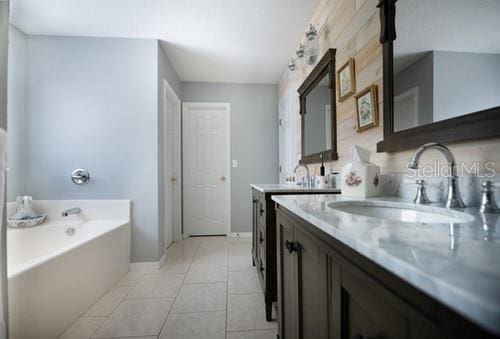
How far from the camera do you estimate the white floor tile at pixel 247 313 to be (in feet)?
4.71

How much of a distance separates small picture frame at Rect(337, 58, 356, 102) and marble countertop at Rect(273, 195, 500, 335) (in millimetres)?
1082

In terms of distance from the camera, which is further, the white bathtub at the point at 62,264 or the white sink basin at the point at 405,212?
the white bathtub at the point at 62,264

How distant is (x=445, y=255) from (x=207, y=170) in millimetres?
3386

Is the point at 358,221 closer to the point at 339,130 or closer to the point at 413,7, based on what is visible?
the point at 413,7

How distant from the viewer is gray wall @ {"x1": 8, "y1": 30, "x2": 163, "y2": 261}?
7.37ft

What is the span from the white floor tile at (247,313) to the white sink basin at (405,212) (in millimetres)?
1033

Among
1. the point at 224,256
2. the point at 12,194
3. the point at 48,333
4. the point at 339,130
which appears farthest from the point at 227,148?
the point at 48,333

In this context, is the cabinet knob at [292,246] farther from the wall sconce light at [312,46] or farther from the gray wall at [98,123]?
the gray wall at [98,123]

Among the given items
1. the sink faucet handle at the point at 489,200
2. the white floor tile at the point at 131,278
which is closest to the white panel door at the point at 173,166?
the white floor tile at the point at 131,278

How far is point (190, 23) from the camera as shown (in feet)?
6.98

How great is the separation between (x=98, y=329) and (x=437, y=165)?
203 centimetres

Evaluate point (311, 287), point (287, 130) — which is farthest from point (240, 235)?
point (311, 287)

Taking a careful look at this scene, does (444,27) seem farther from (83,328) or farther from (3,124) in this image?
(83,328)

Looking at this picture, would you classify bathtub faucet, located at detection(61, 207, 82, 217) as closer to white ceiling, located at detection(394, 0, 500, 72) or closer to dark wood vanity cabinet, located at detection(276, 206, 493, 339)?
dark wood vanity cabinet, located at detection(276, 206, 493, 339)
